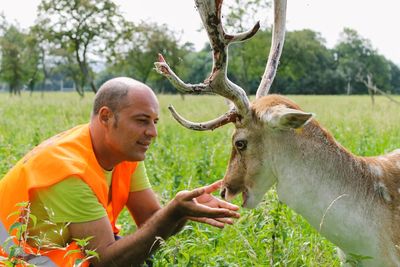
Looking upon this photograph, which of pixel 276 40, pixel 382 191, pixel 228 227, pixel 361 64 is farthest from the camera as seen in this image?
pixel 361 64

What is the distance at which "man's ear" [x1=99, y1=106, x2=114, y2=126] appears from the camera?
3.98m

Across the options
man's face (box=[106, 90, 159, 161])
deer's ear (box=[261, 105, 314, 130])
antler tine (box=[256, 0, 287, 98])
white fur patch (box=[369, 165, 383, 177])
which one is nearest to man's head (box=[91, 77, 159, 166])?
man's face (box=[106, 90, 159, 161])

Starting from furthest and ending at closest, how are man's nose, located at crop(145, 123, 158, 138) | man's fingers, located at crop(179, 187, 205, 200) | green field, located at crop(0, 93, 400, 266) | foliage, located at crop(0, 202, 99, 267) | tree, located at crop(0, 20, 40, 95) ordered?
tree, located at crop(0, 20, 40, 95), green field, located at crop(0, 93, 400, 266), man's nose, located at crop(145, 123, 158, 138), man's fingers, located at crop(179, 187, 205, 200), foliage, located at crop(0, 202, 99, 267)

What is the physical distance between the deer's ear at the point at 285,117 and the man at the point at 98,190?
0.58 m

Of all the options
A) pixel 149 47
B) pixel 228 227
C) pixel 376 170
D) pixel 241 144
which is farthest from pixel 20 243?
pixel 149 47

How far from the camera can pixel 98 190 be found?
383cm

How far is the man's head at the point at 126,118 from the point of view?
3945 mm

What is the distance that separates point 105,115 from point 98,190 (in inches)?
20.6

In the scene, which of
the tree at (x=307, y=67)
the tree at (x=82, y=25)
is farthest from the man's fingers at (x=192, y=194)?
the tree at (x=307, y=67)

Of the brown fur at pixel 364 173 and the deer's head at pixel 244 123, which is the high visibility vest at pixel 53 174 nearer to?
the deer's head at pixel 244 123

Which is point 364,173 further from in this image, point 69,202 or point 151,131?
point 69,202

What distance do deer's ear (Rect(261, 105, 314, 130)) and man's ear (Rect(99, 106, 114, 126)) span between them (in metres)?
1.03

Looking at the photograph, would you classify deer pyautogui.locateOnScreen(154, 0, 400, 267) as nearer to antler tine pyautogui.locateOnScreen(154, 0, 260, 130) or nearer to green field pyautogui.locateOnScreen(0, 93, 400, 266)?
antler tine pyautogui.locateOnScreen(154, 0, 260, 130)

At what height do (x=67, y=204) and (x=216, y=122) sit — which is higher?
(x=216, y=122)
